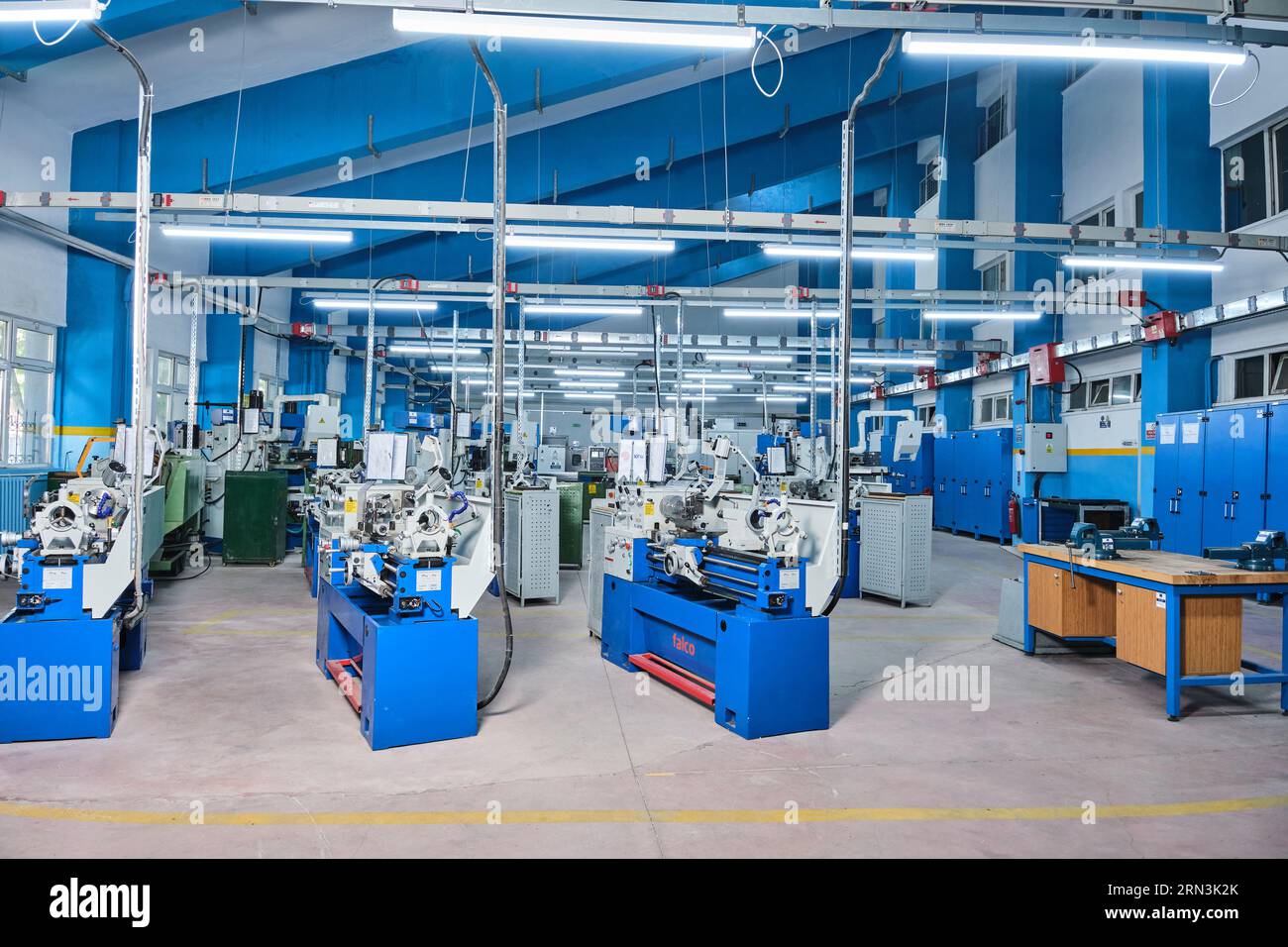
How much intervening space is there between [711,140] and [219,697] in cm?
831

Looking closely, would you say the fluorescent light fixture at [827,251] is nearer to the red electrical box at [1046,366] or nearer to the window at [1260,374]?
the window at [1260,374]

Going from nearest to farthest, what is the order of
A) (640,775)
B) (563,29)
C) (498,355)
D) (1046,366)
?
(640,775), (498,355), (563,29), (1046,366)

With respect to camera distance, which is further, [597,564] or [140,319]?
[597,564]

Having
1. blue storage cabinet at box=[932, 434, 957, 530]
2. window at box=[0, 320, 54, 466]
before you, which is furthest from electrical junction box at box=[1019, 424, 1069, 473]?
window at box=[0, 320, 54, 466]

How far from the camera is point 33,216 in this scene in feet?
26.8

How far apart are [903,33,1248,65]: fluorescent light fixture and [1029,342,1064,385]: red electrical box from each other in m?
6.91

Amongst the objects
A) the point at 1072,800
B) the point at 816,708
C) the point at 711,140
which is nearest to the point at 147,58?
the point at 711,140

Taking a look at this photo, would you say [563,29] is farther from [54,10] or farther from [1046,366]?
[1046,366]

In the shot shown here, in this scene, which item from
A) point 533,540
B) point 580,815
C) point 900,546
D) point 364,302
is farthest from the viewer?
point 364,302

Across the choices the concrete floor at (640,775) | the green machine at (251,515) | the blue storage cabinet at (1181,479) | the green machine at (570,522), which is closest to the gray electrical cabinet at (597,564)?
the concrete floor at (640,775)

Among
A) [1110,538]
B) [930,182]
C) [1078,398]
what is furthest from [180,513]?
[930,182]

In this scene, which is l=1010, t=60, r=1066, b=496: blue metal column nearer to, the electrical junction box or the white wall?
the electrical junction box

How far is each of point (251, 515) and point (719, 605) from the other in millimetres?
6449

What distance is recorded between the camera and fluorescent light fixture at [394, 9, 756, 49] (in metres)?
3.87
